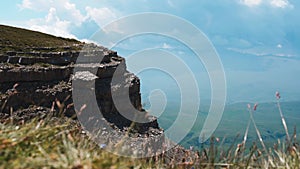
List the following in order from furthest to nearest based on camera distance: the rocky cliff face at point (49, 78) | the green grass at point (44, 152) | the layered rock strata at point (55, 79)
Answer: the layered rock strata at point (55, 79) < the rocky cliff face at point (49, 78) < the green grass at point (44, 152)

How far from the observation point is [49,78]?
80.1m

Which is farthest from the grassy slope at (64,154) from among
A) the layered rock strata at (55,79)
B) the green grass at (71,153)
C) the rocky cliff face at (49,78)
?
the rocky cliff face at (49,78)

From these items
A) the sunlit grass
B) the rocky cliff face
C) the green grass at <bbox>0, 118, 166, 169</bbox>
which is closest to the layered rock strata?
the rocky cliff face

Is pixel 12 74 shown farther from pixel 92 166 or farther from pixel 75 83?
pixel 92 166

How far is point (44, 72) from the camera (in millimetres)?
78875

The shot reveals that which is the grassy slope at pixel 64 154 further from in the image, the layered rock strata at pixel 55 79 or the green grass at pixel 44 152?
the layered rock strata at pixel 55 79

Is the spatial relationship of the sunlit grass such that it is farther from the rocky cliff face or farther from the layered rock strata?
the rocky cliff face

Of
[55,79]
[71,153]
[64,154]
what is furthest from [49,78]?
[71,153]

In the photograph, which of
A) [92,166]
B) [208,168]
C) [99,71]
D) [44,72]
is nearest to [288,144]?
[208,168]

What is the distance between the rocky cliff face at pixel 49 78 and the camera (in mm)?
71188

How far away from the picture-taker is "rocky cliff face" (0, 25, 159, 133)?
71.2 meters

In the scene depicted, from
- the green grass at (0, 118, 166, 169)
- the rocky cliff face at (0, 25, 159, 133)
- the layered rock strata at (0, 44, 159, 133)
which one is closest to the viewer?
the green grass at (0, 118, 166, 169)

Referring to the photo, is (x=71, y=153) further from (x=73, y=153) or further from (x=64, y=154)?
(x=64, y=154)

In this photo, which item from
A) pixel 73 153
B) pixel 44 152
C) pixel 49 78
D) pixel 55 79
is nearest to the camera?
pixel 73 153
